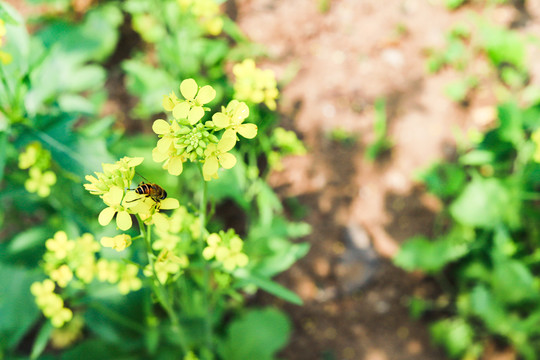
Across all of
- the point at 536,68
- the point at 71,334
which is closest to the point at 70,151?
the point at 71,334

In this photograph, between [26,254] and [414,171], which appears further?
[414,171]

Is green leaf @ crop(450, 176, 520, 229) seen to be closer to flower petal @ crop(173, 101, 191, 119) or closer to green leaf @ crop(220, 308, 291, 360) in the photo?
green leaf @ crop(220, 308, 291, 360)

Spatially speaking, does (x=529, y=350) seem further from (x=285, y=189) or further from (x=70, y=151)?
(x=70, y=151)

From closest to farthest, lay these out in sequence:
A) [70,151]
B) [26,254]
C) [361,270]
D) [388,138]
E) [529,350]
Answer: [70,151], [26,254], [529,350], [361,270], [388,138]

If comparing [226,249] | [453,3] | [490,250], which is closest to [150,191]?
A: [226,249]

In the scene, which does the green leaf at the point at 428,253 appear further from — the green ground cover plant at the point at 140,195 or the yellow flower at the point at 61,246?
the yellow flower at the point at 61,246

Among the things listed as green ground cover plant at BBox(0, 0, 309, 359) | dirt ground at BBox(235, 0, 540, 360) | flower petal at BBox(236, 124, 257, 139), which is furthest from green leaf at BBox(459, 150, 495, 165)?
flower petal at BBox(236, 124, 257, 139)

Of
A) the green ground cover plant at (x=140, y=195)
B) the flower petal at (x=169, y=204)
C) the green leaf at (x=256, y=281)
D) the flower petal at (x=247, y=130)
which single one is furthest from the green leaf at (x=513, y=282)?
the flower petal at (x=169, y=204)
